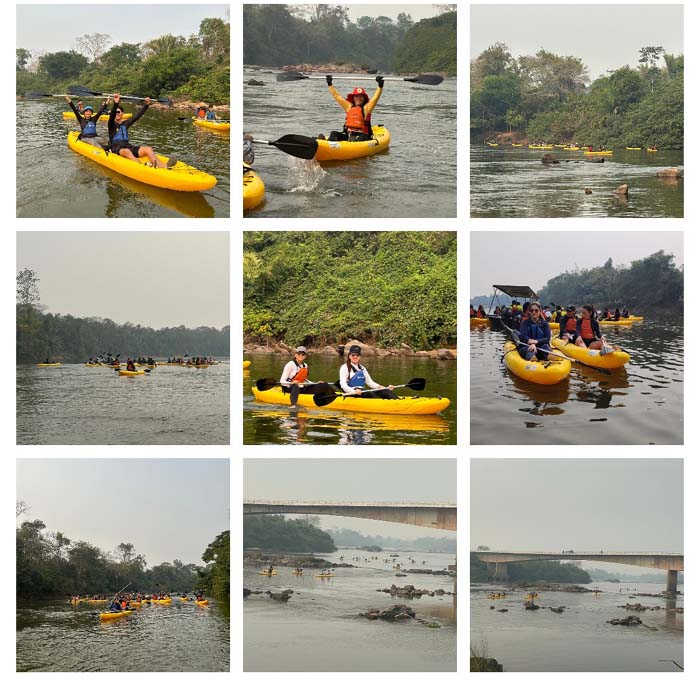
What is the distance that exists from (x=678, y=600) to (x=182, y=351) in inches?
177

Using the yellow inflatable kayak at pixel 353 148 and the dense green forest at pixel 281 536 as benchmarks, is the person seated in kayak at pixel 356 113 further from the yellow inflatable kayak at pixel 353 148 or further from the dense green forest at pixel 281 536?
the dense green forest at pixel 281 536

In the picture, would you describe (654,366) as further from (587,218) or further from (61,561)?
(61,561)

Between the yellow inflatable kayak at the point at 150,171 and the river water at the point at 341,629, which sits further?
the yellow inflatable kayak at the point at 150,171

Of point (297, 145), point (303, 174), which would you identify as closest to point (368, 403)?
point (303, 174)

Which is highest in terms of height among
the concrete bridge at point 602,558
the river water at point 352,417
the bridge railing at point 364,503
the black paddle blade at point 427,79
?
the black paddle blade at point 427,79

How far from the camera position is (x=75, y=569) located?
817 cm

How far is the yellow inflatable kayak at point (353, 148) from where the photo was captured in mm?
9438

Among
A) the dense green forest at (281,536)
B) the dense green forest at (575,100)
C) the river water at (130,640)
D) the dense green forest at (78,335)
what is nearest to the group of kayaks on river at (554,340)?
the dense green forest at (575,100)

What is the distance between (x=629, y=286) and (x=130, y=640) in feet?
16.7

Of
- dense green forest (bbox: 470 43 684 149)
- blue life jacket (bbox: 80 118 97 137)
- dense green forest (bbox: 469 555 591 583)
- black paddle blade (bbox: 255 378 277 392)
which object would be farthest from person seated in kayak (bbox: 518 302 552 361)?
blue life jacket (bbox: 80 118 97 137)

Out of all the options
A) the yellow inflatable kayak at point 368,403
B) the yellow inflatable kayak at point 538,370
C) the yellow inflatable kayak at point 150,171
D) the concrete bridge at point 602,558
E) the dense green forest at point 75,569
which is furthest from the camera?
the yellow inflatable kayak at point 538,370

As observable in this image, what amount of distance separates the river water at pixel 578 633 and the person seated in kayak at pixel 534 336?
2209 millimetres

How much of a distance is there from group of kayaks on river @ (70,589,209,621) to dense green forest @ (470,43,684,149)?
4672mm

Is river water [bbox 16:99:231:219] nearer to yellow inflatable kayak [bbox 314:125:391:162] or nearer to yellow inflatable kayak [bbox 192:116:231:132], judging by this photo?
yellow inflatable kayak [bbox 192:116:231:132]
